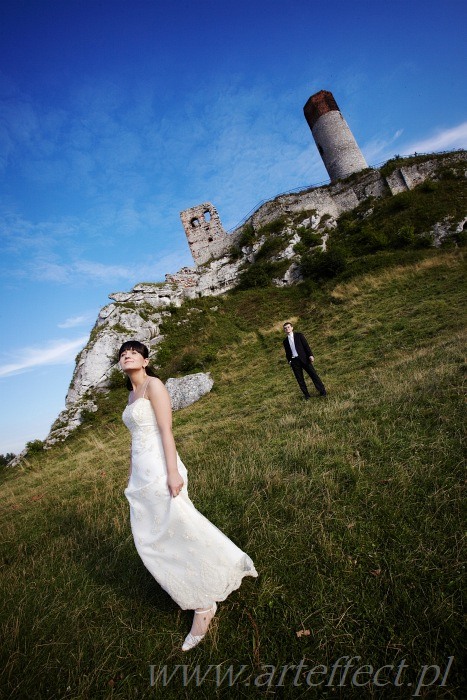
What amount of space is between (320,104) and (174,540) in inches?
1797

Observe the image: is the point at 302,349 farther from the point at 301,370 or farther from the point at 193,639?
the point at 193,639

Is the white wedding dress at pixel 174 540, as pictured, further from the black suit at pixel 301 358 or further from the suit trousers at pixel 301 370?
the black suit at pixel 301 358

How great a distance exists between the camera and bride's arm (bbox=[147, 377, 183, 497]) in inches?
92.2

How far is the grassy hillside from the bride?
252mm

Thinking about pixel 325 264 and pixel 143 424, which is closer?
pixel 143 424

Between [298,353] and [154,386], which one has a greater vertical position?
[154,386]

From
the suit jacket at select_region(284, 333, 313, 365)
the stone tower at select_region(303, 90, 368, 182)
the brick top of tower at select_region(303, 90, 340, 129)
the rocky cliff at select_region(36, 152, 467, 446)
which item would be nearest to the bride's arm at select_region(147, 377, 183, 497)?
the suit jacket at select_region(284, 333, 313, 365)

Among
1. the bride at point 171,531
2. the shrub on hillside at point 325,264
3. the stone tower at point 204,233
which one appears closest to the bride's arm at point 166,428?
the bride at point 171,531

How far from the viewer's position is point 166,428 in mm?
2426

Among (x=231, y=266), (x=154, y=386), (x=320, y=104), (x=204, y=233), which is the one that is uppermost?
(x=320, y=104)

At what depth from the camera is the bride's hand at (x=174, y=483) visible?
2.32m

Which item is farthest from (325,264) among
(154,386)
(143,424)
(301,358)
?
(143,424)

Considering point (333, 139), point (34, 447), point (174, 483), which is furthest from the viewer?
point (333, 139)

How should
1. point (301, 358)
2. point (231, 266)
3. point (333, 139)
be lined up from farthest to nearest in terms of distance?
point (333, 139), point (231, 266), point (301, 358)
